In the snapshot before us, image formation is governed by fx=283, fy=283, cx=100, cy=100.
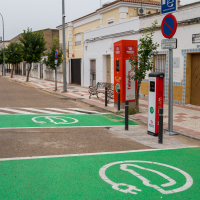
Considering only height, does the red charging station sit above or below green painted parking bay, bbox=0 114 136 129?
above

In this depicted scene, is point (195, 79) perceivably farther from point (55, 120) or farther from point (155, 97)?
point (55, 120)

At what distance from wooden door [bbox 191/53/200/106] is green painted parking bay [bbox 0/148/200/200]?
7.29 metres

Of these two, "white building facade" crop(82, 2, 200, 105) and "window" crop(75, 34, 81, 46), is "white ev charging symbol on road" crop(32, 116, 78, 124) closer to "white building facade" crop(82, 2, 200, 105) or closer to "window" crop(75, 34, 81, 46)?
"white building facade" crop(82, 2, 200, 105)

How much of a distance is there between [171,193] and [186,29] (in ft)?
34.1

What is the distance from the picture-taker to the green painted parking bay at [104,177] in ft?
13.7

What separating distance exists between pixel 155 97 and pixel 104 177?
353 cm

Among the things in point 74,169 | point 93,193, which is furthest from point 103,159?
point 93,193

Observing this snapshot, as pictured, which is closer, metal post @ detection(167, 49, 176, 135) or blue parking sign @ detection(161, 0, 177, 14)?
blue parking sign @ detection(161, 0, 177, 14)

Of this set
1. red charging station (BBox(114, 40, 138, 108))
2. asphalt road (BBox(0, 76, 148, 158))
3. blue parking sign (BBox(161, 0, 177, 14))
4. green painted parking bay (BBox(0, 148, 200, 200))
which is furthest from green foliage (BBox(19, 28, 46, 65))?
green painted parking bay (BBox(0, 148, 200, 200))

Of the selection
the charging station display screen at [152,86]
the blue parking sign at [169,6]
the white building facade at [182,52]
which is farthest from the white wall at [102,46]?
the charging station display screen at [152,86]

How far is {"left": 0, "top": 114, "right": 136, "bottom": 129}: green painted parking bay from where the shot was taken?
9.27 meters

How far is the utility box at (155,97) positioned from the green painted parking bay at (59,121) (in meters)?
1.97

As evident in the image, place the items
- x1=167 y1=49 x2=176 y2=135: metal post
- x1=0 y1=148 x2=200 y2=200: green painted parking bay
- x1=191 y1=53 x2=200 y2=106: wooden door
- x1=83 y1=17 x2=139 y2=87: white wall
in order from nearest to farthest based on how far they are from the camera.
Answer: x1=0 y1=148 x2=200 y2=200: green painted parking bay
x1=167 y1=49 x2=176 y2=135: metal post
x1=191 y1=53 x2=200 y2=106: wooden door
x1=83 y1=17 x2=139 y2=87: white wall

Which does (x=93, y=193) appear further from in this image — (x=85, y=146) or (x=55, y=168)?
(x=85, y=146)
